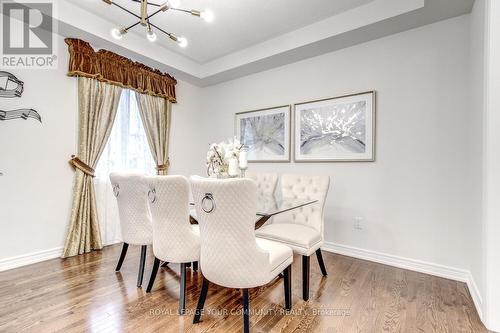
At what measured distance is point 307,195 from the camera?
2627 mm

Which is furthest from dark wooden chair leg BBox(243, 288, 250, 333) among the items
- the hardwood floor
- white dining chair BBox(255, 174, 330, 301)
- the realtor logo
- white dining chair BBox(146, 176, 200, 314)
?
the realtor logo

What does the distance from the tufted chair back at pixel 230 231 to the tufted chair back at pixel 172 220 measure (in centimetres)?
29

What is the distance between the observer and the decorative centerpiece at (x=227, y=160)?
2.40 metres

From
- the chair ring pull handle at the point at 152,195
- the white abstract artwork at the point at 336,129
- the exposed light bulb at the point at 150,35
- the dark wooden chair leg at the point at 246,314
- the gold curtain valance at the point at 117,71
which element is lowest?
the dark wooden chair leg at the point at 246,314

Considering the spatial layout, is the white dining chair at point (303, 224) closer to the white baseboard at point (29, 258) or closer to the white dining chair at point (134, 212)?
the white dining chair at point (134, 212)

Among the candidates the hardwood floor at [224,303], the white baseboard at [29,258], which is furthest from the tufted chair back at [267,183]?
the white baseboard at [29,258]

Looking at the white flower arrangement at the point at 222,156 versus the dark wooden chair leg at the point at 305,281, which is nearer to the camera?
the dark wooden chair leg at the point at 305,281

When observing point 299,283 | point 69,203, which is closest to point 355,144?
point 299,283

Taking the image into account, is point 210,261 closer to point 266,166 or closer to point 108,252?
point 108,252

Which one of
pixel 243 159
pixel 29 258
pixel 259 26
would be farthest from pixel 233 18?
pixel 29 258

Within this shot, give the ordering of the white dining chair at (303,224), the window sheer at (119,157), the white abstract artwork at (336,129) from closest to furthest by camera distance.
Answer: the white dining chair at (303,224)
the white abstract artwork at (336,129)
the window sheer at (119,157)

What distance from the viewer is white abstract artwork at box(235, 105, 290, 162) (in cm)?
357

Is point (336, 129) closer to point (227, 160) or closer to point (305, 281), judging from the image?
point (227, 160)

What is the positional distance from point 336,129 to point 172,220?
2.28m
